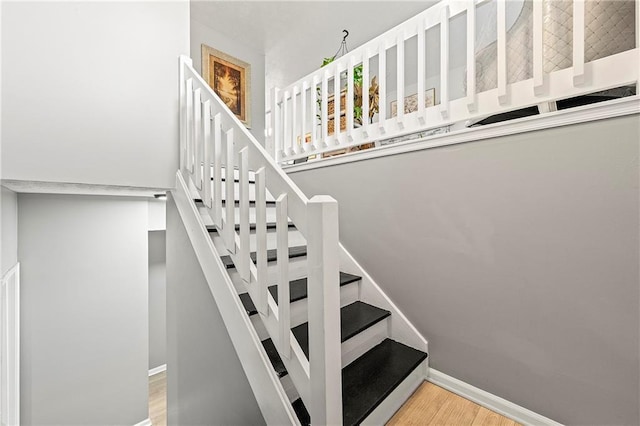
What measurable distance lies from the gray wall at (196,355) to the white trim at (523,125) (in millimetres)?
1373

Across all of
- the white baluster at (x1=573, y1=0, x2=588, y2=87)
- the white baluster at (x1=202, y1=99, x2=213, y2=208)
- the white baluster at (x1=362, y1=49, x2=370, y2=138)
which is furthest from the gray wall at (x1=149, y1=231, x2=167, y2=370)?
the white baluster at (x1=573, y1=0, x2=588, y2=87)

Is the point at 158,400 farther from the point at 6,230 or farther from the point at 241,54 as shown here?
the point at 241,54

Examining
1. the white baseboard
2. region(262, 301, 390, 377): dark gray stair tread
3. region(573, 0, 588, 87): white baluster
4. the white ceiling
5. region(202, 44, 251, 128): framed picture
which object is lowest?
the white baseboard

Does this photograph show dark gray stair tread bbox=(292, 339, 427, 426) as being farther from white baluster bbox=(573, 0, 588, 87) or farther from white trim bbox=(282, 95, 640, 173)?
white baluster bbox=(573, 0, 588, 87)

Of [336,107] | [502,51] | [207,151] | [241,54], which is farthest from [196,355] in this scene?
[241,54]

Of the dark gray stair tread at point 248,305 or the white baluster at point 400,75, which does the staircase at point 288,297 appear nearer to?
the dark gray stair tread at point 248,305

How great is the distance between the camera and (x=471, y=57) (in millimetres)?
1401

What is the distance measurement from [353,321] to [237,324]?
2.03 feet

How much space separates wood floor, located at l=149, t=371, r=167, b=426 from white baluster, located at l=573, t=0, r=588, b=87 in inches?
191

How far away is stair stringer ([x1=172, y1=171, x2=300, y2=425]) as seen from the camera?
1.25m

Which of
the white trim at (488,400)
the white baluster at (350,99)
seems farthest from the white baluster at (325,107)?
the white trim at (488,400)

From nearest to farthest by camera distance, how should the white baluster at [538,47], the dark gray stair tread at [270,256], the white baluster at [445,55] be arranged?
the white baluster at [538,47] → the white baluster at [445,55] → the dark gray stair tread at [270,256]

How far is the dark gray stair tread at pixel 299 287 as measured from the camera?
147cm

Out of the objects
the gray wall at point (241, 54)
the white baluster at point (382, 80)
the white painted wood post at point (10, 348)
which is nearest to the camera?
the white baluster at point (382, 80)
